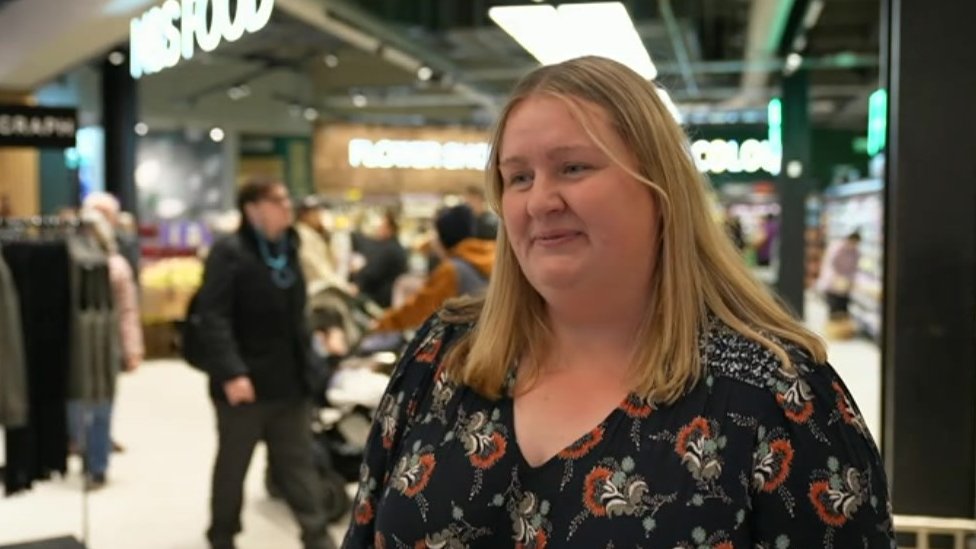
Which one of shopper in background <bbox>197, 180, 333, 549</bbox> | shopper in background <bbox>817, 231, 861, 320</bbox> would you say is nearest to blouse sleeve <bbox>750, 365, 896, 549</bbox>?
shopper in background <bbox>197, 180, 333, 549</bbox>

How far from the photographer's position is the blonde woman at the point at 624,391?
4.09 feet

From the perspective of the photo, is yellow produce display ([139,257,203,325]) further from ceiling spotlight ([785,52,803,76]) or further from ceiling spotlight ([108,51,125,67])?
ceiling spotlight ([785,52,803,76])

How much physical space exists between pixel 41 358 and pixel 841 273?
11697 millimetres

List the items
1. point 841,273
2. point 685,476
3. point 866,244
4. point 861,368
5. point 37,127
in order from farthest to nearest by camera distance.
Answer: point 841,273
point 866,244
point 861,368
point 37,127
point 685,476

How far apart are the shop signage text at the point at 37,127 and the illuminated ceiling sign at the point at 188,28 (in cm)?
45

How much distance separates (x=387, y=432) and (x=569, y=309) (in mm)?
338

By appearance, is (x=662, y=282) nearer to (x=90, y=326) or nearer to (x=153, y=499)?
(x=90, y=326)

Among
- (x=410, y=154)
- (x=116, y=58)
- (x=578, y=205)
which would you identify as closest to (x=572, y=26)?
(x=578, y=205)

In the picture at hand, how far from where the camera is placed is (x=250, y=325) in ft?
14.2

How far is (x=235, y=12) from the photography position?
439 centimetres

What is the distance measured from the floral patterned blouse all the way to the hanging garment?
11.6ft

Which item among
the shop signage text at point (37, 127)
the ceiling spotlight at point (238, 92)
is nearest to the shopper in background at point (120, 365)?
the shop signage text at point (37, 127)

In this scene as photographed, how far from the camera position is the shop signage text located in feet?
16.8

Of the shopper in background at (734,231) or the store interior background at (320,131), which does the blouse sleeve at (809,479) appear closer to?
the shopper in background at (734,231)
